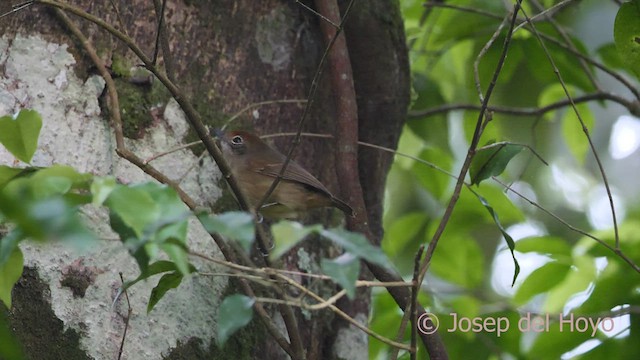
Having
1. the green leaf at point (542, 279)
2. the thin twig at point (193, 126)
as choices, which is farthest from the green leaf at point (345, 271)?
the green leaf at point (542, 279)

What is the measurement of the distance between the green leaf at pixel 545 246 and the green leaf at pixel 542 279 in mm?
88

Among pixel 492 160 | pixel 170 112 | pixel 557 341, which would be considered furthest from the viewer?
pixel 557 341

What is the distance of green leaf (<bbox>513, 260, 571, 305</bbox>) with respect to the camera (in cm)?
385

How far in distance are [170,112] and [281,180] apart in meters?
0.52

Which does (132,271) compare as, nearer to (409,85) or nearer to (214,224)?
(214,224)

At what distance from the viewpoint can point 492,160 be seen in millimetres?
2867

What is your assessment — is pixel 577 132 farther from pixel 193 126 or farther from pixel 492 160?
pixel 193 126

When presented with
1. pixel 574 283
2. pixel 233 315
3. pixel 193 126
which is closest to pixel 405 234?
pixel 574 283

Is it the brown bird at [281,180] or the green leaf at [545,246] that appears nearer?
the brown bird at [281,180]

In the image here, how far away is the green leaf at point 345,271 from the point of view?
62.3 inches

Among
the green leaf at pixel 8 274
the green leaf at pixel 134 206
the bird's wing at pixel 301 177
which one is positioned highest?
the bird's wing at pixel 301 177

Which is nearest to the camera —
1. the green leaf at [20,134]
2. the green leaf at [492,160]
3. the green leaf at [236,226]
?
the green leaf at [236,226]

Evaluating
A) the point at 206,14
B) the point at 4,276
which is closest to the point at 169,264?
the point at 4,276

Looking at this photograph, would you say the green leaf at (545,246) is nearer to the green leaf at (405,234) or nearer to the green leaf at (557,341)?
the green leaf at (557,341)
